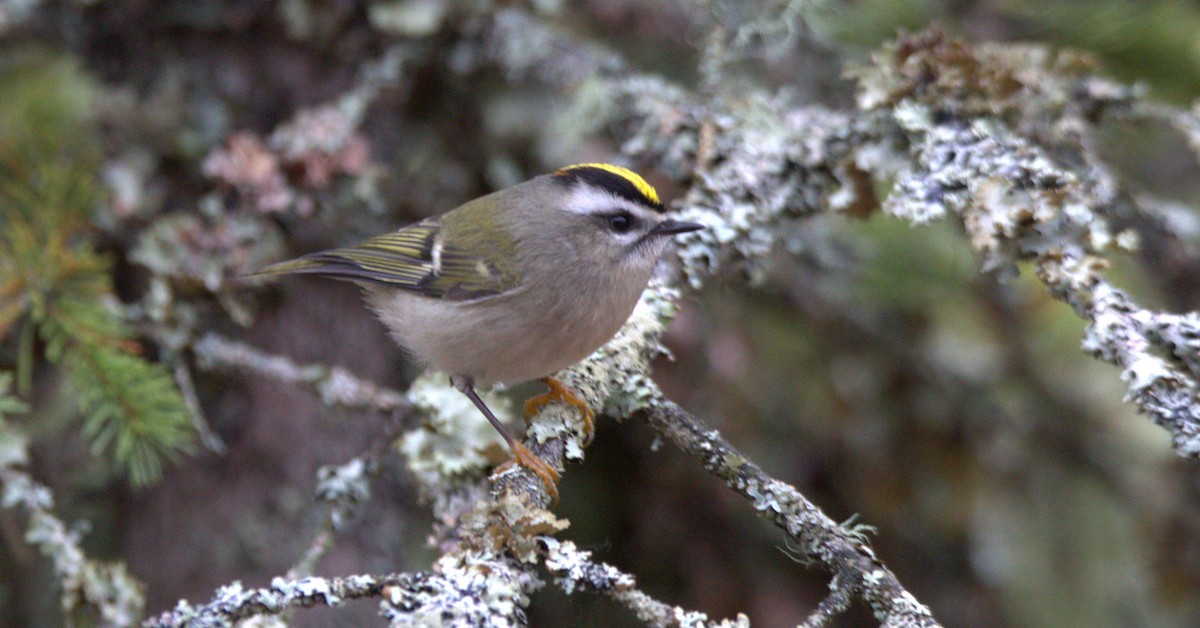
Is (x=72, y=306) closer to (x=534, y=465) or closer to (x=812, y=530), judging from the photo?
(x=534, y=465)

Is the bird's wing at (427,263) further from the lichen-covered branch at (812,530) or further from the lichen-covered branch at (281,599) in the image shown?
the lichen-covered branch at (281,599)

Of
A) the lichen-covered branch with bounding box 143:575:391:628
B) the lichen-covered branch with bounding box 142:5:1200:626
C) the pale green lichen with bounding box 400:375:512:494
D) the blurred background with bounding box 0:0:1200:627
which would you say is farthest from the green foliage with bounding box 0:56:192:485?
the lichen-covered branch with bounding box 143:575:391:628

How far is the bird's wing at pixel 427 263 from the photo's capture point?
2344mm

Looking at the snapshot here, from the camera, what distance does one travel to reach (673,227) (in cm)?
215

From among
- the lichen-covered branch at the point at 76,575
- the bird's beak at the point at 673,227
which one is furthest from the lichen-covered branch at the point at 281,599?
the bird's beak at the point at 673,227

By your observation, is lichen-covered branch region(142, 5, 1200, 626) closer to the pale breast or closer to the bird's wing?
the pale breast

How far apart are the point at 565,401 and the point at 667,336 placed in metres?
0.73

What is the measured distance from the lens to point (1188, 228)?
7.38 ft

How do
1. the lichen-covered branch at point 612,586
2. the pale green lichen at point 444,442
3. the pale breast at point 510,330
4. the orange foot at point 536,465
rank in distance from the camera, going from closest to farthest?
1. the lichen-covered branch at point 612,586
2. the orange foot at point 536,465
3. the pale green lichen at point 444,442
4. the pale breast at point 510,330

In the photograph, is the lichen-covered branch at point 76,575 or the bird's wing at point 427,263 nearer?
the lichen-covered branch at point 76,575

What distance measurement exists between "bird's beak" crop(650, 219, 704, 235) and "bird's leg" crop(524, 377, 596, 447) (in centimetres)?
40

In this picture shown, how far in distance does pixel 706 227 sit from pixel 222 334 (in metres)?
1.30

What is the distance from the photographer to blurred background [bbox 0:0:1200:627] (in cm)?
237

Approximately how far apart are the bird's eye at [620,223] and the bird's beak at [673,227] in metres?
0.12
